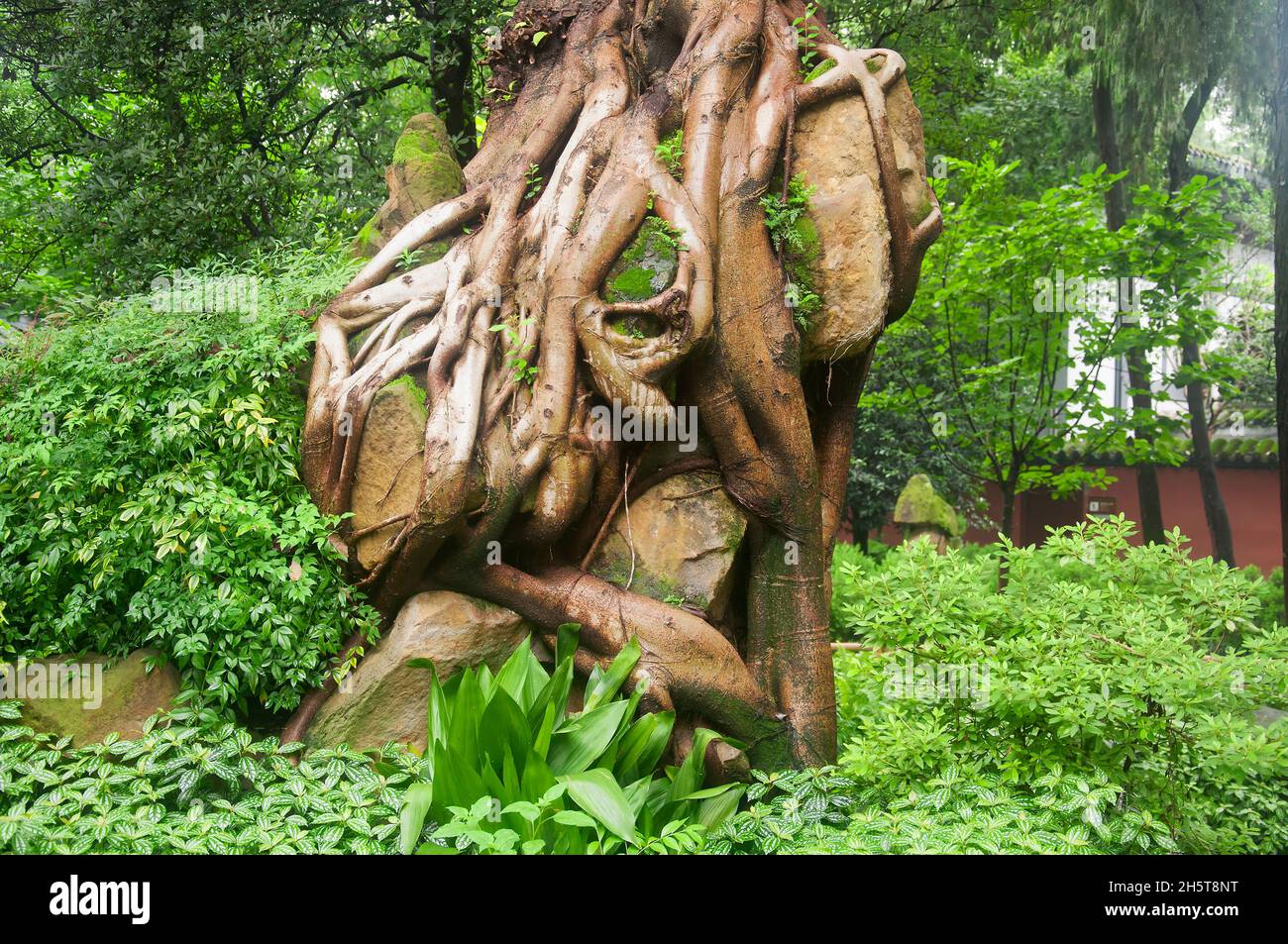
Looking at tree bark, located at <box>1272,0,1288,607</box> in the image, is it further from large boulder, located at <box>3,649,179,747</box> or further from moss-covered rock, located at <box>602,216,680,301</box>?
large boulder, located at <box>3,649,179,747</box>

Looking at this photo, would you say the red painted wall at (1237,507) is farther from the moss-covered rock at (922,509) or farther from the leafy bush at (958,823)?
the leafy bush at (958,823)

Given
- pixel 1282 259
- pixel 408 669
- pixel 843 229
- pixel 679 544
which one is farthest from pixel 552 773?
pixel 1282 259

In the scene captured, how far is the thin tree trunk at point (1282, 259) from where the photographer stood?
7.20 metres

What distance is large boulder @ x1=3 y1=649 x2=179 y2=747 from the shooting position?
4539 mm

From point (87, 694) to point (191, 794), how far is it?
3.03 feet

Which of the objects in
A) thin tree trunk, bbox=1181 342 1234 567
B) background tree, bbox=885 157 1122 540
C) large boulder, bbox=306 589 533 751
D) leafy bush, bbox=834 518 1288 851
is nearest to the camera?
leafy bush, bbox=834 518 1288 851

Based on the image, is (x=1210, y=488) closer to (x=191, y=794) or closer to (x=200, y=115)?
(x=200, y=115)

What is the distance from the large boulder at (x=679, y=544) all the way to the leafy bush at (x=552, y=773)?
1.78ft

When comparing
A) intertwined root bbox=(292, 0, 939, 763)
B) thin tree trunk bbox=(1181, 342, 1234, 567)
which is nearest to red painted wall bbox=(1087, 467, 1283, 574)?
thin tree trunk bbox=(1181, 342, 1234, 567)

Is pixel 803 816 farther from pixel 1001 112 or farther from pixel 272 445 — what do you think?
pixel 1001 112

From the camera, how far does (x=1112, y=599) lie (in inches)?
197

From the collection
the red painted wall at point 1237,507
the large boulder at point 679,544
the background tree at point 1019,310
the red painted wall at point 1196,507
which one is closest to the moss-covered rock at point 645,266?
the large boulder at point 679,544

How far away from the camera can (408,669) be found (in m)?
4.65

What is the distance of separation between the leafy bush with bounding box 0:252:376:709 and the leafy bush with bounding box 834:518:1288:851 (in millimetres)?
2611
